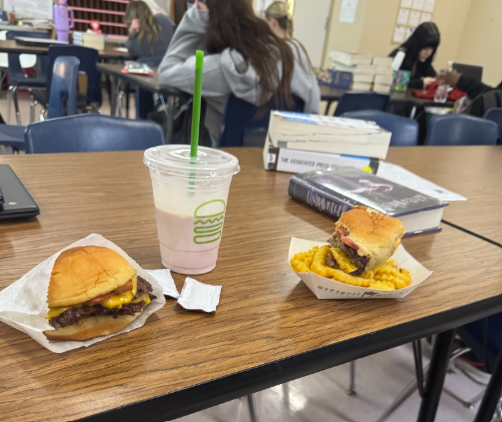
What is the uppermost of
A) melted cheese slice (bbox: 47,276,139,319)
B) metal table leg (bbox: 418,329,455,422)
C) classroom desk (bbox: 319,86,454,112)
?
melted cheese slice (bbox: 47,276,139,319)

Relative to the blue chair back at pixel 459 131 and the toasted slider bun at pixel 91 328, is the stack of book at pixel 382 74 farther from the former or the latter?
the toasted slider bun at pixel 91 328

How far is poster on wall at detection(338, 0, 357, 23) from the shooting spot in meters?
5.30

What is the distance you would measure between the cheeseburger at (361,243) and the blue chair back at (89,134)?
918 millimetres

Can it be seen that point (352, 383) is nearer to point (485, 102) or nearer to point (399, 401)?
point (399, 401)

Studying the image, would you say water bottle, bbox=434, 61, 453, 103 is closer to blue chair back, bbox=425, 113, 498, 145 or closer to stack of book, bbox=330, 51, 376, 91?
stack of book, bbox=330, 51, 376, 91

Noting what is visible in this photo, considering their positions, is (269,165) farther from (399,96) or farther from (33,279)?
(399,96)

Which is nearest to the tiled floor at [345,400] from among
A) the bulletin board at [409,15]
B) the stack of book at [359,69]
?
the stack of book at [359,69]

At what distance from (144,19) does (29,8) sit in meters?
3.68

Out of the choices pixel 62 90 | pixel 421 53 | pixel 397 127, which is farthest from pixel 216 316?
pixel 421 53

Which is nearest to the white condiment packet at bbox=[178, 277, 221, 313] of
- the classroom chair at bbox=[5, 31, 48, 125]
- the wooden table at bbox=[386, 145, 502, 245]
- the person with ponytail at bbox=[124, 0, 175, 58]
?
the wooden table at bbox=[386, 145, 502, 245]

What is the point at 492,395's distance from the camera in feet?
3.19

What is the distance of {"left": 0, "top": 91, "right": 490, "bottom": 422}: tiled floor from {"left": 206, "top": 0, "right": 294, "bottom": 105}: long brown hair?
1.27 m

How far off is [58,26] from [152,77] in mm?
3741

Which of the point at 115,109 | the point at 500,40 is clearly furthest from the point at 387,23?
the point at 115,109
